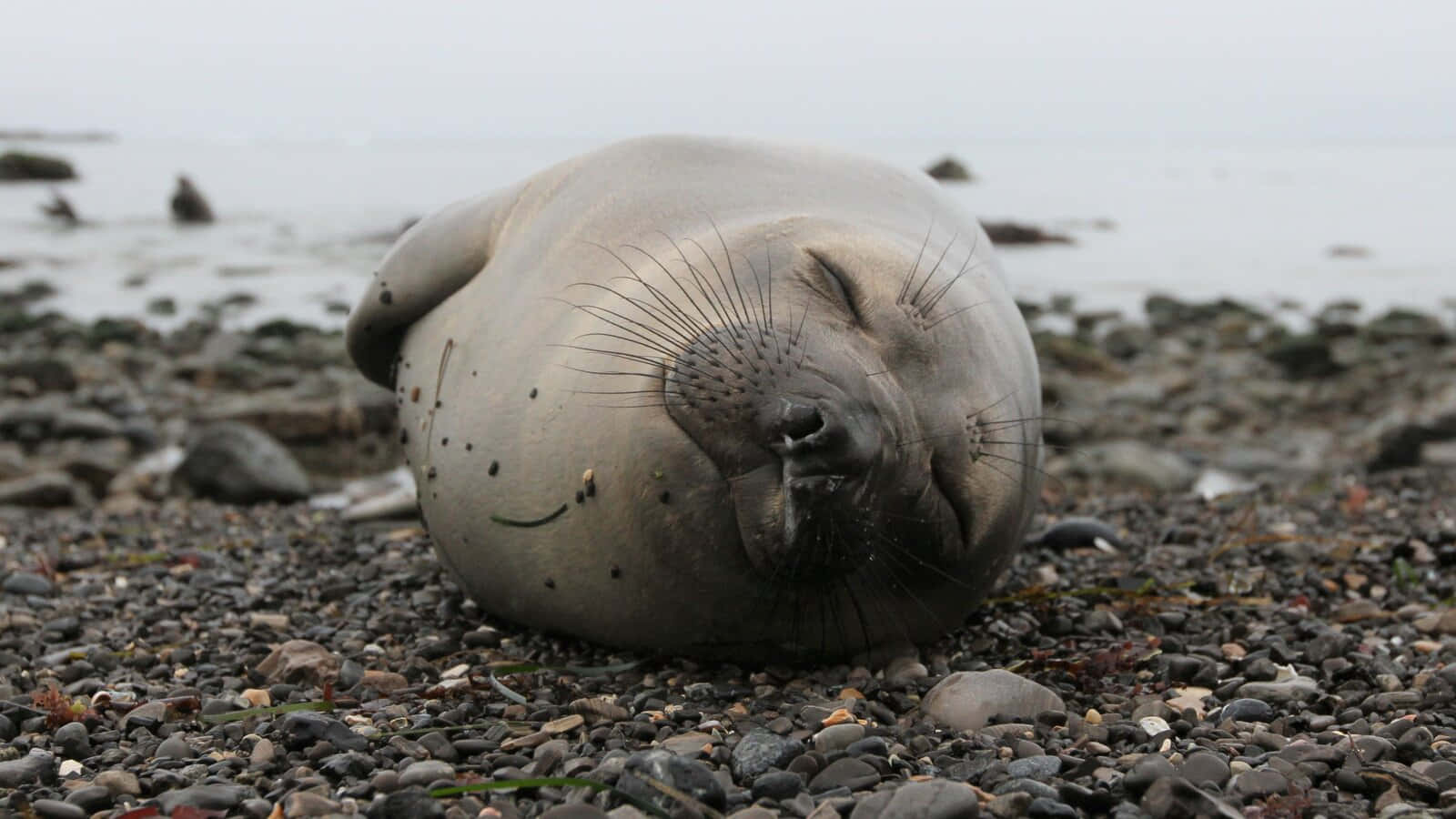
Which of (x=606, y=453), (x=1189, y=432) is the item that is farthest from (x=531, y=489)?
(x=1189, y=432)

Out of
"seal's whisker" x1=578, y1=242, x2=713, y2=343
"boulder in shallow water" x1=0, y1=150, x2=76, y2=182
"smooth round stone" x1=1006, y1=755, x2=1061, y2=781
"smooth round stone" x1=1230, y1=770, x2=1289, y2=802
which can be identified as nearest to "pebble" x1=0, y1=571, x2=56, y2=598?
"seal's whisker" x1=578, y1=242, x2=713, y2=343

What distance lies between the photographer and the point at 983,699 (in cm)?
320

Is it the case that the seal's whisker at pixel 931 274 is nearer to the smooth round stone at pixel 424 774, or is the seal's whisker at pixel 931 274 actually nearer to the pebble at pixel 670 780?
the pebble at pixel 670 780

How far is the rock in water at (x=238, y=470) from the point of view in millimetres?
7777

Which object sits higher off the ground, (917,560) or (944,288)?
(944,288)

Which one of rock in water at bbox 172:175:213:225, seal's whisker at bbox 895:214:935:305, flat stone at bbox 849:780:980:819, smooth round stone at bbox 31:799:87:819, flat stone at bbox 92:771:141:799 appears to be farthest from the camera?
rock in water at bbox 172:175:213:225

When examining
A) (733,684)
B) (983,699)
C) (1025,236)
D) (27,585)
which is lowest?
(1025,236)

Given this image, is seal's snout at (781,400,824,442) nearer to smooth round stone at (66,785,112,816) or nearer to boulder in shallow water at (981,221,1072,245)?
smooth round stone at (66,785,112,816)

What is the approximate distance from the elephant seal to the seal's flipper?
13cm

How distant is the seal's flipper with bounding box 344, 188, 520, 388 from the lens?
14.1 ft

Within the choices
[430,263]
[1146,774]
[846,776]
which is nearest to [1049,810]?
[1146,774]

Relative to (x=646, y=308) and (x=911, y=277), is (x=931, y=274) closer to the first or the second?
(x=911, y=277)

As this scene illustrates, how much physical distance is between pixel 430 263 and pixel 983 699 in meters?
2.18

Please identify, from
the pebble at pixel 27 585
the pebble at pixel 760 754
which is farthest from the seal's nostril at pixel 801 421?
the pebble at pixel 27 585
